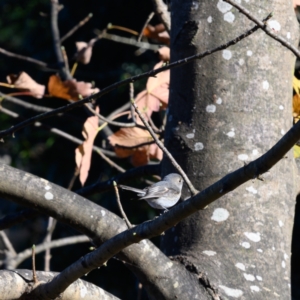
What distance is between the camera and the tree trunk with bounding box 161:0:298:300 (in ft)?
5.32

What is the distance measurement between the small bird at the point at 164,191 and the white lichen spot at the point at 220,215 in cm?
24

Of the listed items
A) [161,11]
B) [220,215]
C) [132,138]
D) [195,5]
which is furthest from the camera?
[161,11]

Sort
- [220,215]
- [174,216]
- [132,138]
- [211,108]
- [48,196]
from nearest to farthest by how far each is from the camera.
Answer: [174,216]
[48,196]
[220,215]
[211,108]
[132,138]

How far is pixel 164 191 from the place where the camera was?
213cm

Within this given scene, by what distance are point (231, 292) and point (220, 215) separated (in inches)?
8.9

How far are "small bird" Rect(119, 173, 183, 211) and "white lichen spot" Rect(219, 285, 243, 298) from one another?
0.44 m

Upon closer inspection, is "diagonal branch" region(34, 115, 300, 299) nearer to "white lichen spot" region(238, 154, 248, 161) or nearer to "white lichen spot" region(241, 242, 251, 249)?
"white lichen spot" region(241, 242, 251, 249)

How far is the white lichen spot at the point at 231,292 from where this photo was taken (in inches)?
61.1

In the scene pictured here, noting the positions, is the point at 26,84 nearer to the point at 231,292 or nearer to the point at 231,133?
the point at 231,133

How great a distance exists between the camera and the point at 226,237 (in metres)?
1.64

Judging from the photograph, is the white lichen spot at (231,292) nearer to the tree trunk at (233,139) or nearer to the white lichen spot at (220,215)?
the tree trunk at (233,139)

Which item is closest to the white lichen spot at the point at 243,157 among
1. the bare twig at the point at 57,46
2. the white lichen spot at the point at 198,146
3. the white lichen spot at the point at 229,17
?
the white lichen spot at the point at 198,146

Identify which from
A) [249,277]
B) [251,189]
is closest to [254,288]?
[249,277]

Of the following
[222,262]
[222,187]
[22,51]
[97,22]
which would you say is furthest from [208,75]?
[22,51]
